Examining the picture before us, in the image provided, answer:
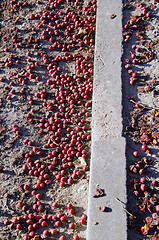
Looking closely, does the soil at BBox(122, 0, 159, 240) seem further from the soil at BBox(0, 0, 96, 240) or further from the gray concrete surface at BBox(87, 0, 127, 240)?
the soil at BBox(0, 0, 96, 240)

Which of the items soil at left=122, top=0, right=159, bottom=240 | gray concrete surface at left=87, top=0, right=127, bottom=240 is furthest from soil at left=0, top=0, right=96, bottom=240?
soil at left=122, top=0, right=159, bottom=240

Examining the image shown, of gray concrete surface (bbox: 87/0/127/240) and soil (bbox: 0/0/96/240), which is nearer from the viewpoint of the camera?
gray concrete surface (bbox: 87/0/127/240)

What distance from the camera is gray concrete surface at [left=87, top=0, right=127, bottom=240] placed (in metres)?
2.81

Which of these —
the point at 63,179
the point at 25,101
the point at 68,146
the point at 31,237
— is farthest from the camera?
the point at 25,101

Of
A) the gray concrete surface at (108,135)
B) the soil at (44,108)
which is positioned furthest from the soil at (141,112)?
the soil at (44,108)

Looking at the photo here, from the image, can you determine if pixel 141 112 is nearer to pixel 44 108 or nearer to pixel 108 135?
pixel 108 135

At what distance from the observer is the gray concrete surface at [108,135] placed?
2.81m

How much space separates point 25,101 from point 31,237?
7.18ft

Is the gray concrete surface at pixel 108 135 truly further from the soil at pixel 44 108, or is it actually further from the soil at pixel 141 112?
the soil at pixel 44 108

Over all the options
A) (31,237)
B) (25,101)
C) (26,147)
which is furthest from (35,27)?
(31,237)

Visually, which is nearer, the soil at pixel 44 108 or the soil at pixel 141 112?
the soil at pixel 141 112

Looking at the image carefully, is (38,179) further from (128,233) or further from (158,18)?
(158,18)

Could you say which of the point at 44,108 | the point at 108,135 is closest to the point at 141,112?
the point at 108,135

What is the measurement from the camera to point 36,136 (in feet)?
13.5
